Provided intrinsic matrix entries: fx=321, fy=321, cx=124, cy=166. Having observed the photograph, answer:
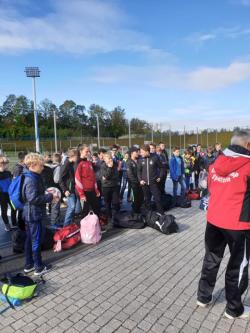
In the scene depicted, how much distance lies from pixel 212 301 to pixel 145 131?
2151 cm

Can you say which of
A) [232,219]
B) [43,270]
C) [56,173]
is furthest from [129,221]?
[232,219]

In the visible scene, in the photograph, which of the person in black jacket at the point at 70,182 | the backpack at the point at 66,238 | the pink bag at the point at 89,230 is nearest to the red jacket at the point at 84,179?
the person in black jacket at the point at 70,182

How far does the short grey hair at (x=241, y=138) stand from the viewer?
3281mm

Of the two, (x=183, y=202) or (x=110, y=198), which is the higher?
(x=110, y=198)

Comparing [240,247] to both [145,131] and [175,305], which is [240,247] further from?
[145,131]

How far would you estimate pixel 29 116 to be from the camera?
2987 inches

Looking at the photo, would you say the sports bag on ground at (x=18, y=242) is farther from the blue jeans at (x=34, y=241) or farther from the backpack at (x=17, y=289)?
the backpack at (x=17, y=289)

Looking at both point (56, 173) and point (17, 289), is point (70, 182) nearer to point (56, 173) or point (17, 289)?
point (56, 173)

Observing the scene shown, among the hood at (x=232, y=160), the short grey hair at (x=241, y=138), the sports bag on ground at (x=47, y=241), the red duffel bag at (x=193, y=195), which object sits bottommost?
the red duffel bag at (x=193, y=195)

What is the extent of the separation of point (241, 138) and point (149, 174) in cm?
448

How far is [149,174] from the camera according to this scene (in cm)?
771

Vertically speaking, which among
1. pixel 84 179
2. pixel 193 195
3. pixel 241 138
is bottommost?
pixel 193 195

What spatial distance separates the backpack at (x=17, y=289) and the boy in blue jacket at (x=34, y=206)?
620 millimetres

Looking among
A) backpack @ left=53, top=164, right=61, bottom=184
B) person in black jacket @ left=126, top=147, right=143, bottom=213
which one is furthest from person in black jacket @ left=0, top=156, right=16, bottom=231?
person in black jacket @ left=126, top=147, right=143, bottom=213
